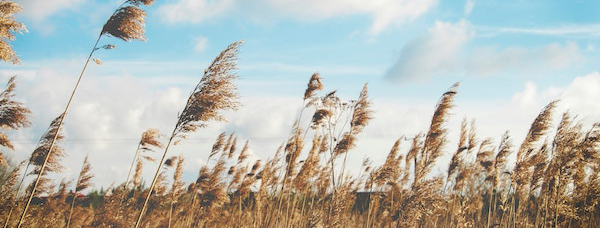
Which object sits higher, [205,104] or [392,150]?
[392,150]

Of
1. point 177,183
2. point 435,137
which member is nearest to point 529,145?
point 435,137

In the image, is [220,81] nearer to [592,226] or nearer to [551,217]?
[551,217]

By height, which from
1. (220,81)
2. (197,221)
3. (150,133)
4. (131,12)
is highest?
(131,12)

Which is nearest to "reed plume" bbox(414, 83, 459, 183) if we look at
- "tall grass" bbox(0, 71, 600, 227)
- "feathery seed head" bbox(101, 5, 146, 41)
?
"tall grass" bbox(0, 71, 600, 227)

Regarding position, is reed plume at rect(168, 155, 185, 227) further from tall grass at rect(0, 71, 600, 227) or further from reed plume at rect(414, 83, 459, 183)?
reed plume at rect(414, 83, 459, 183)

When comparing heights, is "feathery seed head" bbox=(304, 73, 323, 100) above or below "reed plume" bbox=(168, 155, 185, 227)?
above

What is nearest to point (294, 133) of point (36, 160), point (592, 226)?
point (36, 160)

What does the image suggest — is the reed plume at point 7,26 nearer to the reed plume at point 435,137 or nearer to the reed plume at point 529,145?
the reed plume at point 435,137

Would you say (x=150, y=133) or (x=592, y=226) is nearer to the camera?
(x=150, y=133)

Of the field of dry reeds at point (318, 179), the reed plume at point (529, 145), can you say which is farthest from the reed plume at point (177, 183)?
the reed plume at point (529, 145)

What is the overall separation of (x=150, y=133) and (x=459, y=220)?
534cm

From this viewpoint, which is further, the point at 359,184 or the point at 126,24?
the point at 359,184

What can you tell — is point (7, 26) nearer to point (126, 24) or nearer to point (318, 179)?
point (126, 24)

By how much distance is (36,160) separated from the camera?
21.8 ft
